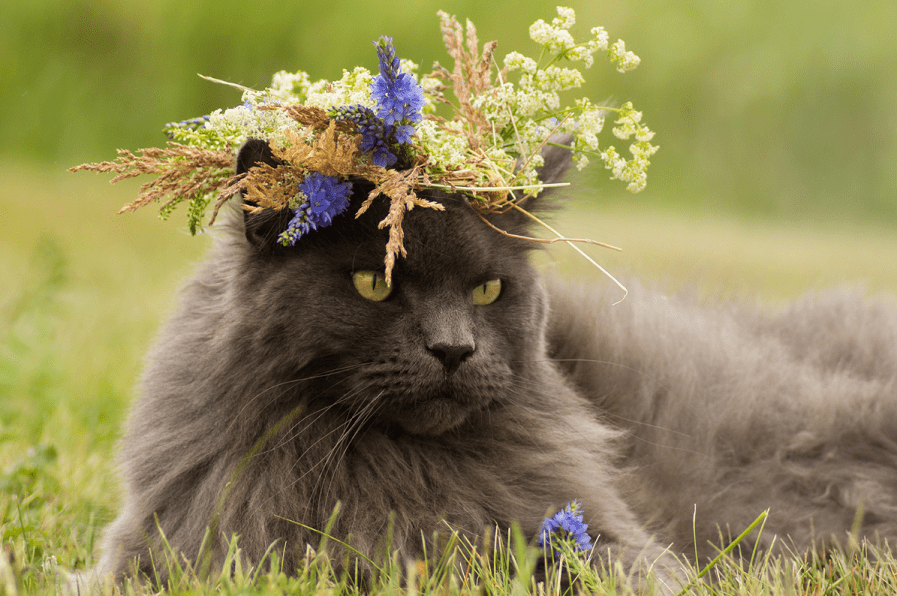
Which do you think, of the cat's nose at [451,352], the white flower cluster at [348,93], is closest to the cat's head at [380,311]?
the cat's nose at [451,352]

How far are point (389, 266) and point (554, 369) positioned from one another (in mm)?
801

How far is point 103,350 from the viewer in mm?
3824

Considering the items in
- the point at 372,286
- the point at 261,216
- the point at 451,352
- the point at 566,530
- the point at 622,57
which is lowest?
the point at 566,530

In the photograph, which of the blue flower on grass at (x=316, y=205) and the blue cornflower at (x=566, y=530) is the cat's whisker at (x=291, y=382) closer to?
the blue flower on grass at (x=316, y=205)

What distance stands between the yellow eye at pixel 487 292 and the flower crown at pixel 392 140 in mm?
163

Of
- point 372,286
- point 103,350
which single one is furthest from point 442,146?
point 103,350

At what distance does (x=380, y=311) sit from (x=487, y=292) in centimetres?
27

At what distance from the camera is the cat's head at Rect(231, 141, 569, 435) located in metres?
1.50

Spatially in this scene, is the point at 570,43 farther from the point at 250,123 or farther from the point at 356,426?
the point at 356,426

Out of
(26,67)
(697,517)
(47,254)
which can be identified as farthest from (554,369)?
(26,67)

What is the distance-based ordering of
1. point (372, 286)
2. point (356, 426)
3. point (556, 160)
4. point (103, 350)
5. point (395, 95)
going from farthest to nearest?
1. point (103, 350)
2. point (556, 160)
3. point (356, 426)
4. point (372, 286)
5. point (395, 95)

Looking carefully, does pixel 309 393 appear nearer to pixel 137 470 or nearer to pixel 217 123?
pixel 137 470

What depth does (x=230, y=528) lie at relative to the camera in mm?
1616

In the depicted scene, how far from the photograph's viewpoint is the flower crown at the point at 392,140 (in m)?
1.44
